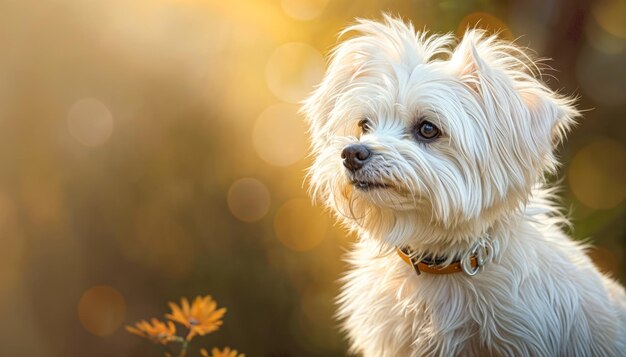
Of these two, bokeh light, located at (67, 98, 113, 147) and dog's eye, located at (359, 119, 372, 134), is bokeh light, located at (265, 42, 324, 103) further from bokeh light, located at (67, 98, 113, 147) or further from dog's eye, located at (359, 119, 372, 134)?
dog's eye, located at (359, 119, 372, 134)

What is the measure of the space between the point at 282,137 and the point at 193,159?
441mm

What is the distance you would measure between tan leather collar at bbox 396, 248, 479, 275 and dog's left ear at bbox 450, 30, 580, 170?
1.33ft

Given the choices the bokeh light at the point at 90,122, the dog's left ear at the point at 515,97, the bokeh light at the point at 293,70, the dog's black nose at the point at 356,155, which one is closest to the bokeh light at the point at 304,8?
the bokeh light at the point at 293,70

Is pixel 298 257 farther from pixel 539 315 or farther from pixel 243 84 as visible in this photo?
pixel 539 315

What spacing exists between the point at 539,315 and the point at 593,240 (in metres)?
1.28

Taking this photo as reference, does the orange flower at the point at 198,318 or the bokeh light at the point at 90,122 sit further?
the bokeh light at the point at 90,122

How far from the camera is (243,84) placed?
4039 mm

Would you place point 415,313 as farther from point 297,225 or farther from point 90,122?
point 90,122

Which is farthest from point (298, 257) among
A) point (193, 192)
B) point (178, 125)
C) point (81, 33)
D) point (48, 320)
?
point (81, 33)

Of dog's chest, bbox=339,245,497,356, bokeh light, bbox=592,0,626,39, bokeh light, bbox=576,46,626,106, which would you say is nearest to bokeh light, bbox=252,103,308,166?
dog's chest, bbox=339,245,497,356

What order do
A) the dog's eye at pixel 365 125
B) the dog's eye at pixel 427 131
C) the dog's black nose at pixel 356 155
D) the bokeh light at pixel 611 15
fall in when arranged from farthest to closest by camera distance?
A: the bokeh light at pixel 611 15
the dog's eye at pixel 365 125
the dog's eye at pixel 427 131
the dog's black nose at pixel 356 155

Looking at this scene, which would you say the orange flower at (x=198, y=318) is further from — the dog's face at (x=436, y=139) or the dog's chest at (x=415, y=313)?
the dog's chest at (x=415, y=313)

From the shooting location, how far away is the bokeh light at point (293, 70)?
3926 millimetres

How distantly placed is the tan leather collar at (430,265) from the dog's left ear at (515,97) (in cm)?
40
